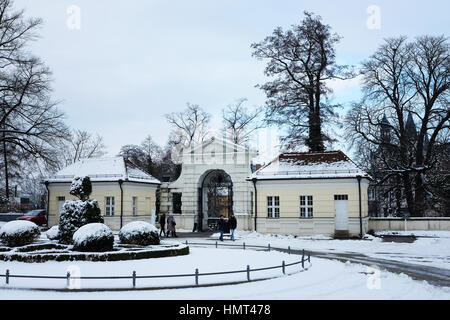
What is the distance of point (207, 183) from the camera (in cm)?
3812

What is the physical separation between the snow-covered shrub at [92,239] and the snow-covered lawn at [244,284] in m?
1.33

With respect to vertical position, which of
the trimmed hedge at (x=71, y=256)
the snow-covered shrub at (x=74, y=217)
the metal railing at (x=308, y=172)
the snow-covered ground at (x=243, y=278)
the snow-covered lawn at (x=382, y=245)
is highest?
the metal railing at (x=308, y=172)

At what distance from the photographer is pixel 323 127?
39.1 m

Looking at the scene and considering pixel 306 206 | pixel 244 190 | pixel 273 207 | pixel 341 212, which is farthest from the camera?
pixel 244 190

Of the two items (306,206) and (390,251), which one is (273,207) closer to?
(306,206)

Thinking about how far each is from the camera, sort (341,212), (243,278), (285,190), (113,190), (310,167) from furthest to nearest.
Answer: (113,190), (310,167), (285,190), (341,212), (243,278)

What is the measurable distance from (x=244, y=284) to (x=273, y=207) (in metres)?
19.1

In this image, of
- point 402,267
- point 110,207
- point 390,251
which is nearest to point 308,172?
point 390,251

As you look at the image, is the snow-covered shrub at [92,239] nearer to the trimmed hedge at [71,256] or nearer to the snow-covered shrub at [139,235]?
the trimmed hedge at [71,256]

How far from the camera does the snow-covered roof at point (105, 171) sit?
35809mm

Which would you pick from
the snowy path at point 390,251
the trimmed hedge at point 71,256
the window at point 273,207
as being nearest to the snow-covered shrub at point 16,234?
the trimmed hedge at point 71,256

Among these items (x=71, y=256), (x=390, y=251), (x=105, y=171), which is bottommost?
(x=390, y=251)

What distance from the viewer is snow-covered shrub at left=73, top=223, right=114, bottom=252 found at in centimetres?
1731
